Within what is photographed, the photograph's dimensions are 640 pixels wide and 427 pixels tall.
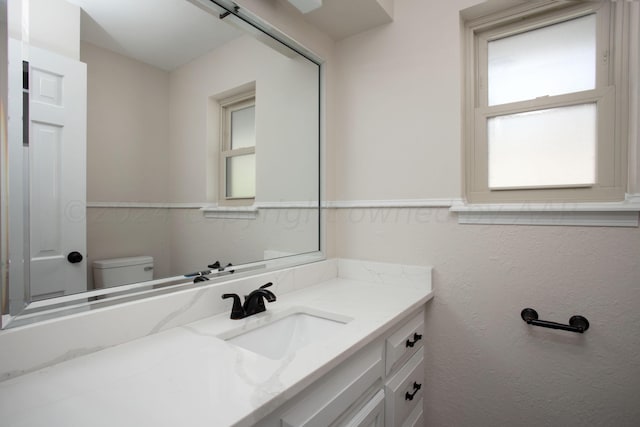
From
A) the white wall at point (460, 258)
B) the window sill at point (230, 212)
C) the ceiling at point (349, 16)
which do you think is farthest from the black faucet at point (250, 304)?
the ceiling at point (349, 16)

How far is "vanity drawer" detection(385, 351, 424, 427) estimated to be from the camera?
1.13 metres

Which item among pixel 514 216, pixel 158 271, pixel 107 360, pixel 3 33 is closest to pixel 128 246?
pixel 158 271

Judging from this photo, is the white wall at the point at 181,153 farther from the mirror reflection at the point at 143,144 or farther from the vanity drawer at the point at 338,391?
the vanity drawer at the point at 338,391

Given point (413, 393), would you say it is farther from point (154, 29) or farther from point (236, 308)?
point (154, 29)

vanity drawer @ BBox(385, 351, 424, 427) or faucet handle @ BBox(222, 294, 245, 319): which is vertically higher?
faucet handle @ BBox(222, 294, 245, 319)

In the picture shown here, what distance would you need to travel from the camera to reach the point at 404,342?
126cm

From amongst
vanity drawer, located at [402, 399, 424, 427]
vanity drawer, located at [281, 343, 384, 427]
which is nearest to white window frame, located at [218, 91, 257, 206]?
vanity drawer, located at [281, 343, 384, 427]

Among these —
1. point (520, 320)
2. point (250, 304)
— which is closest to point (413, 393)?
point (520, 320)

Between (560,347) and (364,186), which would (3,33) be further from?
(560,347)

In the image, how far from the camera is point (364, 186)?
1.75 meters

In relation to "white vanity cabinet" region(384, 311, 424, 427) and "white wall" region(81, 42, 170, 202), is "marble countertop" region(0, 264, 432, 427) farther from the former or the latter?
"white wall" region(81, 42, 170, 202)

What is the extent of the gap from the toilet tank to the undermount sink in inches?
14.8

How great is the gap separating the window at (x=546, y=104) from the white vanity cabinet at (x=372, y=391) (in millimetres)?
805

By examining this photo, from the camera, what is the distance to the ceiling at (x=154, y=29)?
0.89 metres
